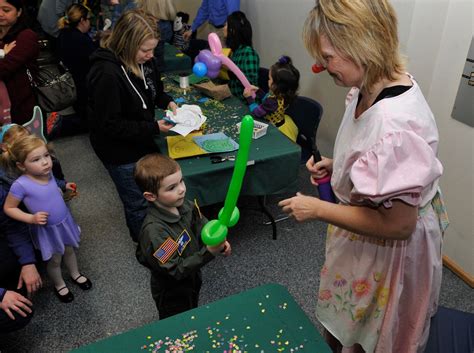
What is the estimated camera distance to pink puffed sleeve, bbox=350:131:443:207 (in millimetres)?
986

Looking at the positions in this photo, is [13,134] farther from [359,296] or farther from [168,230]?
[359,296]

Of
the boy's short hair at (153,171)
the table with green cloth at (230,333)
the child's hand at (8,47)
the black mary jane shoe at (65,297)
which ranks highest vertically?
the child's hand at (8,47)

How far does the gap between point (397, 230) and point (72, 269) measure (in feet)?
6.33

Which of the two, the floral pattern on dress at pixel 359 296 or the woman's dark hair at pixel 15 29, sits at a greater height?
the woman's dark hair at pixel 15 29

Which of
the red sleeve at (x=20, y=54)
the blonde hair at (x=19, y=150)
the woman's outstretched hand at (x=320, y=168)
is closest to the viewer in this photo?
the woman's outstretched hand at (x=320, y=168)

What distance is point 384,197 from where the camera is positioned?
100 cm

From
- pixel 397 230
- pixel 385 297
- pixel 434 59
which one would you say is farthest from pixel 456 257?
pixel 397 230

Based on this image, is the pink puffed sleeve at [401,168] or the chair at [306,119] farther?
the chair at [306,119]

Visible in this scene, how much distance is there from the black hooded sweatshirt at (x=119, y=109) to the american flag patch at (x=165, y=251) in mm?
823

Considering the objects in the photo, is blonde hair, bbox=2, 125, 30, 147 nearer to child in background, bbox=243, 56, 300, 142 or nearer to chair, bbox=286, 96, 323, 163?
child in background, bbox=243, 56, 300, 142

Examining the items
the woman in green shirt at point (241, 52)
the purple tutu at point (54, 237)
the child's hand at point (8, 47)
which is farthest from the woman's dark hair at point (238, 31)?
the purple tutu at point (54, 237)

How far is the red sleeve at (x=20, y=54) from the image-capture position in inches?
98.3

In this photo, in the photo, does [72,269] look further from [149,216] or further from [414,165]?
[414,165]

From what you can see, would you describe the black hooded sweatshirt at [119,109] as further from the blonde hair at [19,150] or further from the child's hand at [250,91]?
the child's hand at [250,91]
